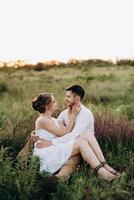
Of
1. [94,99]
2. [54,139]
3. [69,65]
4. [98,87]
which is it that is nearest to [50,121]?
[54,139]

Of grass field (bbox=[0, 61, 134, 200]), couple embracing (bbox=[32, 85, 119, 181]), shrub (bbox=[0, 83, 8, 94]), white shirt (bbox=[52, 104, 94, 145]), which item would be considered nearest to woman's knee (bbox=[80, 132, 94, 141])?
couple embracing (bbox=[32, 85, 119, 181])

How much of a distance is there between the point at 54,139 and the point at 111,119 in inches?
51.2

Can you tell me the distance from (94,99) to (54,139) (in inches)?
352

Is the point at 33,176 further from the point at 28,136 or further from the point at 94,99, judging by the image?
the point at 94,99

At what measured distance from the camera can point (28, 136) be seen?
880 cm

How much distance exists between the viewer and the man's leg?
7.75m

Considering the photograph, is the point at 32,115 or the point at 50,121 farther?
the point at 32,115

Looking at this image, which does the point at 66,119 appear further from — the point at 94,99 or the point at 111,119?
the point at 94,99

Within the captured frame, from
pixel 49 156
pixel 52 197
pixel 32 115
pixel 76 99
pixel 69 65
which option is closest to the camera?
pixel 52 197

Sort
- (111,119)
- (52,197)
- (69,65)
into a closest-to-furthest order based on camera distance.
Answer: (52,197) → (111,119) → (69,65)

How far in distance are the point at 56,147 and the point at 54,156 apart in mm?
174

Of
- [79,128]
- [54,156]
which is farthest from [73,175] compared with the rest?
[79,128]

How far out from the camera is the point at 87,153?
789 cm

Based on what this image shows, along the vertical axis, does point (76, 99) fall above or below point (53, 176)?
above
